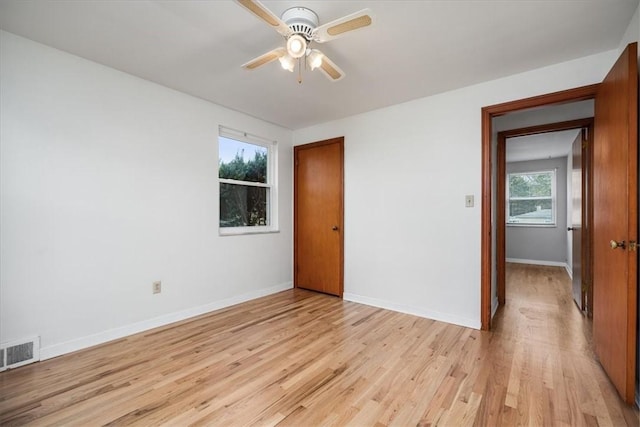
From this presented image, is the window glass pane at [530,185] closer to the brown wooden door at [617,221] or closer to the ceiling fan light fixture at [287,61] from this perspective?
the brown wooden door at [617,221]

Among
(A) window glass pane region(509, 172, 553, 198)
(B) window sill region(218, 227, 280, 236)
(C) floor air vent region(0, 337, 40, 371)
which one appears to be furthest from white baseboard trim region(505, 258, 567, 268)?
(C) floor air vent region(0, 337, 40, 371)

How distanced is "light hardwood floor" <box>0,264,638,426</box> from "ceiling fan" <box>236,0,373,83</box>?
6.92 ft

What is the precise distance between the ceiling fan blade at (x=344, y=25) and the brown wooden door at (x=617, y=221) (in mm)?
1515

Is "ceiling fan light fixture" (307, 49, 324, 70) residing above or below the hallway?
above

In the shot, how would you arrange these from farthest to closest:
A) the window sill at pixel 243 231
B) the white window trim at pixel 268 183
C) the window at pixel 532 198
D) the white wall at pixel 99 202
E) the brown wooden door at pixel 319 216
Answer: the window at pixel 532 198 < the brown wooden door at pixel 319 216 < the white window trim at pixel 268 183 < the window sill at pixel 243 231 < the white wall at pixel 99 202

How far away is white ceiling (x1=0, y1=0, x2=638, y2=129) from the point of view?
5.87ft

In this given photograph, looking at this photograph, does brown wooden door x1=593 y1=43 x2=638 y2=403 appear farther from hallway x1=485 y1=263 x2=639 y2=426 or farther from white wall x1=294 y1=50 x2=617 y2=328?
white wall x1=294 y1=50 x2=617 y2=328

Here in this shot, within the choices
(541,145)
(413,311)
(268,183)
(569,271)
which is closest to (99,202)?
(268,183)

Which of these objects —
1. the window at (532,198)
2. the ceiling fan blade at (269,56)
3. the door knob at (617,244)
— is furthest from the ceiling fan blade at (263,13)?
the window at (532,198)

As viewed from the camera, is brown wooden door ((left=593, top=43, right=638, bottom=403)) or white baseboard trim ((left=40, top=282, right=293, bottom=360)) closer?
brown wooden door ((left=593, top=43, right=638, bottom=403))

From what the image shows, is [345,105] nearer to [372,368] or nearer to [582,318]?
[372,368]

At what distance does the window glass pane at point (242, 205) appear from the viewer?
3.59 metres

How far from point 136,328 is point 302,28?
2896mm

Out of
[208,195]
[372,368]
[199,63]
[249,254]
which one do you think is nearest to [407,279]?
[372,368]
